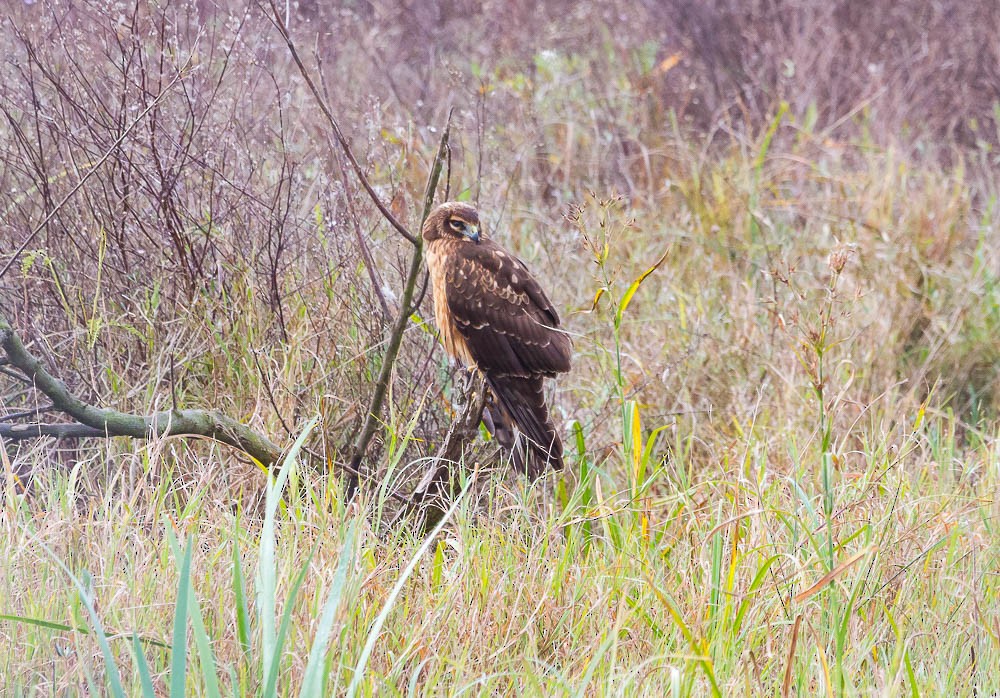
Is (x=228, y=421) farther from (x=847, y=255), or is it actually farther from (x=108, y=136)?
(x=847, y=255)

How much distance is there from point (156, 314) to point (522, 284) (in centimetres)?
119

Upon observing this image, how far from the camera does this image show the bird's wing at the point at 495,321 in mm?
3422

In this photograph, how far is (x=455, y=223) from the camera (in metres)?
3.48

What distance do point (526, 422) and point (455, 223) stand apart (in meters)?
0.68

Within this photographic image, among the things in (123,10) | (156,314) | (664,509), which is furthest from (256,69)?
(664,509)

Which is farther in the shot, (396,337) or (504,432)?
(504,432)

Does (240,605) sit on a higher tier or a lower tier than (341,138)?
lower

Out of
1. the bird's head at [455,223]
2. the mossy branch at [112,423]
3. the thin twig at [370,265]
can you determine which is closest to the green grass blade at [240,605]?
the mossy branch at [112,423]

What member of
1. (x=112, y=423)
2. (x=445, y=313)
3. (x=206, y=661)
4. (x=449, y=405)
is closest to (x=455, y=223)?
(x=445, y=313)

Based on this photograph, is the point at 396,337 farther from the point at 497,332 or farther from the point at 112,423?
the point at 112,423

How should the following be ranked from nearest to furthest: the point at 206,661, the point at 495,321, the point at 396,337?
1. the point at 206,661
2. the point at 396,337
3. the point at 495,321

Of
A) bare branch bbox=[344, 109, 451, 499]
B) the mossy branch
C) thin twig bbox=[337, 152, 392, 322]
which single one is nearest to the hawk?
thin twig bbox=[337, 152, 392, 322]

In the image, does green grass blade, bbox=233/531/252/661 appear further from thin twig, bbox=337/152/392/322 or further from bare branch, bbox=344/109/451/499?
thin twig, bbox=337/152/392/322

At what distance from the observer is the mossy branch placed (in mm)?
2549
